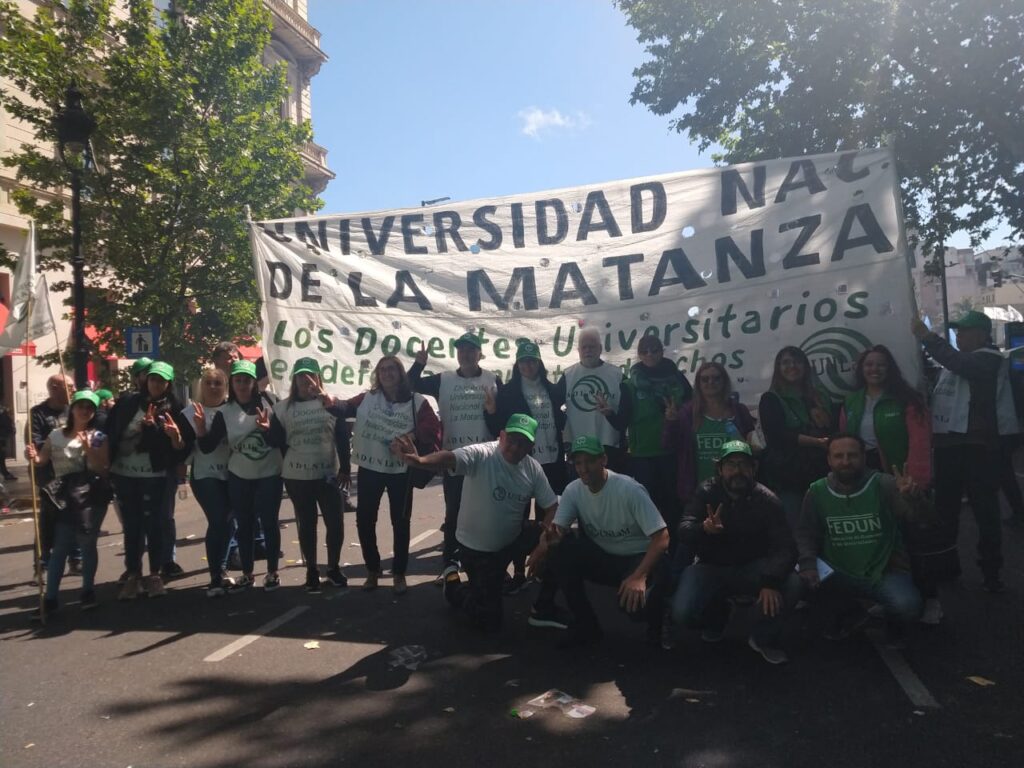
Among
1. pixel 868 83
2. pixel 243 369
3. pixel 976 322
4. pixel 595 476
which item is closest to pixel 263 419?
pixel 243 369

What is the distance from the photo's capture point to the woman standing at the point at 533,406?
20.4 feet

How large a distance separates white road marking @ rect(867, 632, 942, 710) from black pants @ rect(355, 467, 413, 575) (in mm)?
3282

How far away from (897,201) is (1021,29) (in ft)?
31.5

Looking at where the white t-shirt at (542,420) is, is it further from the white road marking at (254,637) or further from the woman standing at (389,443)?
the white road marking at (254,637)

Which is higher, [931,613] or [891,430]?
[891,430]

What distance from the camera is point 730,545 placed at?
4.85 meters

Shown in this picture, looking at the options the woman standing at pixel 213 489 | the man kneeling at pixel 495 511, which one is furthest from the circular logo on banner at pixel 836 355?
the woman standing at pixel 213 489

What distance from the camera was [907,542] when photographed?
16.2 feet

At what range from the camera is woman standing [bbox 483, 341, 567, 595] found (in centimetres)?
621

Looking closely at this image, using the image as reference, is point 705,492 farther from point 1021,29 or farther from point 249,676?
point 1021,29

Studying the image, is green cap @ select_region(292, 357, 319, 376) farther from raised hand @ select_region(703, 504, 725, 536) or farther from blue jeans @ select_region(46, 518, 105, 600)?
raised hand @ select_region(703, 504, 725, 536)

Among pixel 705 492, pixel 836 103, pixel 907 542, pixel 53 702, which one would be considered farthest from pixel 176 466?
pixel 836 103

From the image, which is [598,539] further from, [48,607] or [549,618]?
[48,607]

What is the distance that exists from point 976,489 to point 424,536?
541 centimetres
